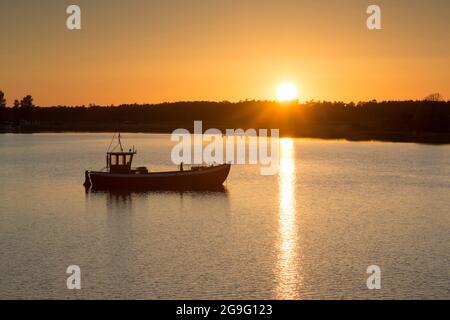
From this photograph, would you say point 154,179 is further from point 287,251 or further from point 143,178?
point 287,251

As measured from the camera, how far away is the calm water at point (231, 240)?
34281 mm

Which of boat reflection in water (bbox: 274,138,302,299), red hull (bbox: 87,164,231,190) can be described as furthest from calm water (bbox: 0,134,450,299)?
red hull (bbox: 87,164,231,190)

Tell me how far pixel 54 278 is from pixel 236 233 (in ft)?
58.6

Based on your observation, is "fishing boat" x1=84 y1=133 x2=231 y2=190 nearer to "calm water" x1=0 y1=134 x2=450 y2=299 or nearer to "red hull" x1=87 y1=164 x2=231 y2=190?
"red hull" x1=87 y1=164 x2=231 y2=190

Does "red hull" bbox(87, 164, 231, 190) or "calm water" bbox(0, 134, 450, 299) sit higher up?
"red hull" bbox(87, 164, 231, 190)

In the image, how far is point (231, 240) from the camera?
46156mm

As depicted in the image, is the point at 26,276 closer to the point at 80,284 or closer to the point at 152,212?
the point at 80,284

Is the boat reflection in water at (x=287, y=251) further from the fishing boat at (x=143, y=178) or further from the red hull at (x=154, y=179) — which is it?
the fishing boat at (x=143, y=178)

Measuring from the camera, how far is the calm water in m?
34.3

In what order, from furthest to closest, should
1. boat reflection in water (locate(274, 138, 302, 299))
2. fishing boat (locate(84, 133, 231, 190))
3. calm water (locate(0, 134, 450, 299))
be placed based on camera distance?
fishing boat (locate(84, 133, 231, 190))
calm water (locate(0, 134, 450, 299))
boat reflection in water (locate(274, 138, 302, 299))

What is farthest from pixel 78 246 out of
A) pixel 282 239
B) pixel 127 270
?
pixel 282 239

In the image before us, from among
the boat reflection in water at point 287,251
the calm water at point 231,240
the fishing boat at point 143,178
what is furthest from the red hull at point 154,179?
the boat reflection in water at point 287,251

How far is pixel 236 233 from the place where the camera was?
1928 inches
